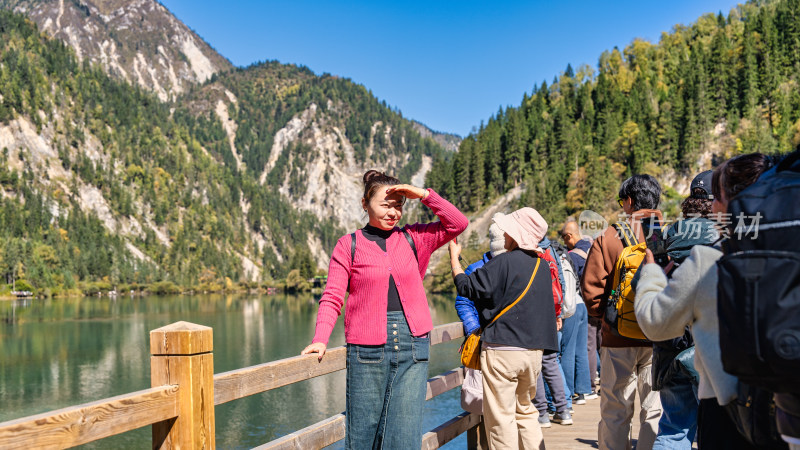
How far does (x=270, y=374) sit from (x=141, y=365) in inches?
1385

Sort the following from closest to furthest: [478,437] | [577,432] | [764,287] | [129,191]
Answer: [764,287] → [478,437] → [577,432] → [129,191]

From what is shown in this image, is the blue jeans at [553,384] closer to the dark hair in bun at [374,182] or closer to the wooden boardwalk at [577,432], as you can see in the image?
the wooden boardwalk at [577,432]

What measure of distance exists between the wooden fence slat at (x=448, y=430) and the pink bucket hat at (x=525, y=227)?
5.32 feet

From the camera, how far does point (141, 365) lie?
1367 inches

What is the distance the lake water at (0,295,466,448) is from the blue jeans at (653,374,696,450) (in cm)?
497

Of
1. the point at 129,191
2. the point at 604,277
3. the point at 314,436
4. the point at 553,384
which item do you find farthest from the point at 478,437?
the point at 129,191

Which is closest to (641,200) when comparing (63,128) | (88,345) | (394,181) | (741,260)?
(394,181)

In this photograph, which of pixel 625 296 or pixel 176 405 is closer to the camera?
pixel 176 405

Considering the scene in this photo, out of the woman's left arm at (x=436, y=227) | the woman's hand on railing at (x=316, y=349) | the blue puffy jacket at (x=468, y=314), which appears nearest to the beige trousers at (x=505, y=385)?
the blue puffy jacket at (x=468, y=314)

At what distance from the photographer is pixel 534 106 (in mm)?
97562

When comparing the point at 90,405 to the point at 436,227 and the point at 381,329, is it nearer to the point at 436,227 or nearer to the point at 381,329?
the point at 381,329

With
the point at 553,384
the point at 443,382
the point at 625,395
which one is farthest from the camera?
the point at 553,384

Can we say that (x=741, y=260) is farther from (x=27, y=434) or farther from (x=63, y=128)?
(x=63, y=128)

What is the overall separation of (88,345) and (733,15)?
3749 inches
